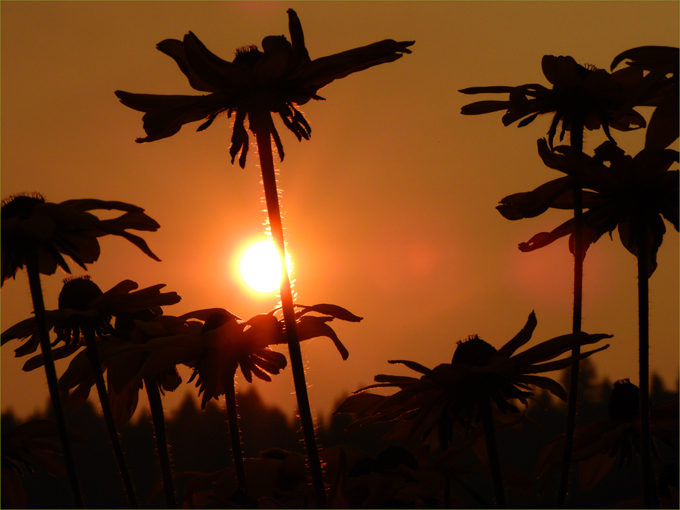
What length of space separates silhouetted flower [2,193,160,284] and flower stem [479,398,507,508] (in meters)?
1.14

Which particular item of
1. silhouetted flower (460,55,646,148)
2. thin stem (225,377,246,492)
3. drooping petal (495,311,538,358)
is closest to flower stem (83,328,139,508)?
thin stem (225,377,246,492)

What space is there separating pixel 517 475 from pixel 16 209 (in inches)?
77.7

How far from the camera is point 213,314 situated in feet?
9.22

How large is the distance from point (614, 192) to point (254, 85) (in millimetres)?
1240

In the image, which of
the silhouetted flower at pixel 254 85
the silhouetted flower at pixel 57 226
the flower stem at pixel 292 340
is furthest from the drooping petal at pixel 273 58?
the silhouetted flower at pixel 57 226

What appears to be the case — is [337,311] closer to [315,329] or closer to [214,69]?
[315,329]

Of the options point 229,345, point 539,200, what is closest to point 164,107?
point 229,345

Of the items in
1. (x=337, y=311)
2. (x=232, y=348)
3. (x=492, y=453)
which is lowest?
(x=492, y=453)

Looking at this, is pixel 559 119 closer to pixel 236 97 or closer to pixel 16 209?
pixel 236 97

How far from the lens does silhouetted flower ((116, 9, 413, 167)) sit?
2.32 meters

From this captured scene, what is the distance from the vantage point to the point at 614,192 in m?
2.63

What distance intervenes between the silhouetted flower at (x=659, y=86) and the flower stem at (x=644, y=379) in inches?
14.0

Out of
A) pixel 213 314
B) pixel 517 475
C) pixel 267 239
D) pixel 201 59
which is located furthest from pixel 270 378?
pixel 201 59

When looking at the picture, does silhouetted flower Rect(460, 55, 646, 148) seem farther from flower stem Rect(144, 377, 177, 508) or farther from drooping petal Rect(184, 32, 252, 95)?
flower stem Rect(144, 377, 177, 508)
